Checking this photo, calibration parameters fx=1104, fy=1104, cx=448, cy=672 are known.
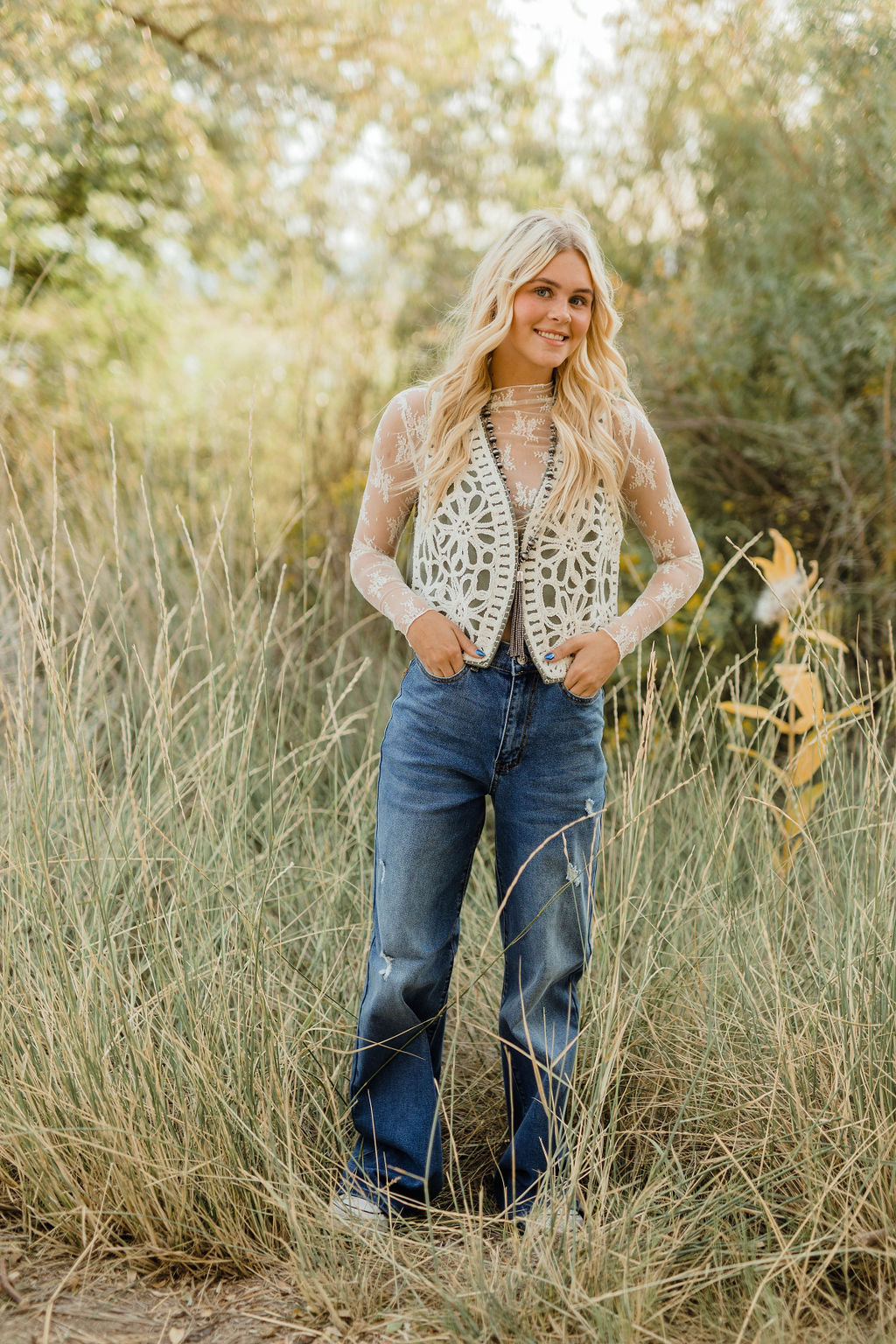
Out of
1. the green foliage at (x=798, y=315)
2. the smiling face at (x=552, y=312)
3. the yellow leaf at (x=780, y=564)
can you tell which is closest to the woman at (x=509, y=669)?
the smiling face at (x=552, y=312)

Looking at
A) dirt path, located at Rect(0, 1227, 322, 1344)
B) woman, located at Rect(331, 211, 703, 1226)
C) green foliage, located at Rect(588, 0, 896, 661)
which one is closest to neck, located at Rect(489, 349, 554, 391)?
woman, located at Rect(331, 211, 703, 1226)

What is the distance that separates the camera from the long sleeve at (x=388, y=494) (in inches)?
80.4

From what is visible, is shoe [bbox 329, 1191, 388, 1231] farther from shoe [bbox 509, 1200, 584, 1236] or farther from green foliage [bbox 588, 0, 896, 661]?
green foliage [bbox 588, 0, 896, 661]

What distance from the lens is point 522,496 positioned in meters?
1.96

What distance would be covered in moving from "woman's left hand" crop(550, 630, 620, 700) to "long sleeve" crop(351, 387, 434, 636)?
312mm

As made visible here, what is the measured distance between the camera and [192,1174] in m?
1.88

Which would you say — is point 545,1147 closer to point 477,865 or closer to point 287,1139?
point 287,1139

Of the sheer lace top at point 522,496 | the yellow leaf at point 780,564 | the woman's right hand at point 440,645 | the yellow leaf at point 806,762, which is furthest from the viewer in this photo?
the yellow leaf at point 780,564

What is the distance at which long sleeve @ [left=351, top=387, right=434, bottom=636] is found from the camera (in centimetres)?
204

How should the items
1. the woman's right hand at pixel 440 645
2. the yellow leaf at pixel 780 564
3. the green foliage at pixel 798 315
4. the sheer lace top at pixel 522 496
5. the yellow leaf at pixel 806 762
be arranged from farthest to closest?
1. the green foliage at pixel 798 315
2. the yellow leaf at pixel 780 564
3. the yellow leaf at pixel 806 762
4. the sheer lace top at pixel 522 496
5. the woman's right hand at pixel 440 645

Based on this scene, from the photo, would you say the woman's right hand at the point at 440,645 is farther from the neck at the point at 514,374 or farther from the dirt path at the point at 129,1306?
the dirt path at the point at 129,1306

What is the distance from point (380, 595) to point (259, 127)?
5.20 m

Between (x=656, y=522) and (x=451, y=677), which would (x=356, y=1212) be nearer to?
(x=451, y=677)

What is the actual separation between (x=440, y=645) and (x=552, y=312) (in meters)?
0.61
